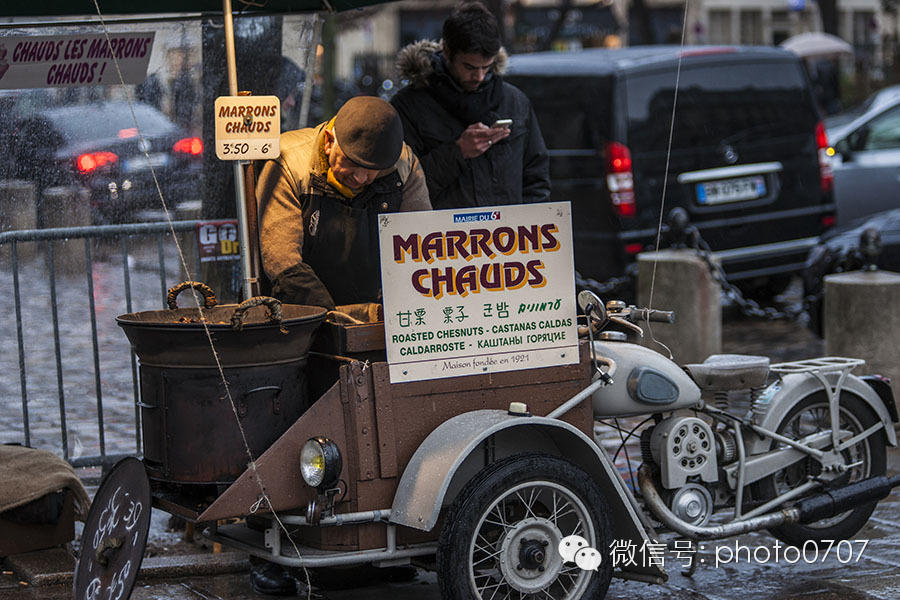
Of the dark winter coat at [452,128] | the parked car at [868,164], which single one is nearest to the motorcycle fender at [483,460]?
the dark winter coat at [452,128]

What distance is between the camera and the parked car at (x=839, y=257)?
9.44 metres

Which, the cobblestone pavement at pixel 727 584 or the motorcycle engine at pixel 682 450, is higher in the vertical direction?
the motorcycle engine at pixel 682 450

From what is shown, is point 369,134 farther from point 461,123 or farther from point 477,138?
point 461,123

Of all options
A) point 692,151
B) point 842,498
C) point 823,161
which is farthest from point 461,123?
point 823,161

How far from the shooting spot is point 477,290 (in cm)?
452

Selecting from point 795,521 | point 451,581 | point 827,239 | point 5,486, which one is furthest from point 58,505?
point 827,239

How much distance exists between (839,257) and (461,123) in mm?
4805

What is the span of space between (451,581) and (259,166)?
1.87 m

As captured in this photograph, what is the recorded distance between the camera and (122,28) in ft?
20.9

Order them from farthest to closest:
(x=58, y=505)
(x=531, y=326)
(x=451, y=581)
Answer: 1. (x=58, y=505)
2. (x=531, y=326)
3. (x=451, y=581)

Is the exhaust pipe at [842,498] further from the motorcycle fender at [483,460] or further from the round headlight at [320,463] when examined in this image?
the round headlight at [320,463]

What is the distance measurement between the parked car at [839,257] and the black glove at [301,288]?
5.43m

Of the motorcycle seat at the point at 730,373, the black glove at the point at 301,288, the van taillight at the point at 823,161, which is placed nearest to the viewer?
the black glove at the point at 301,288

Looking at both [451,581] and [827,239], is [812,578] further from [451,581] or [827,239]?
[827,239]
